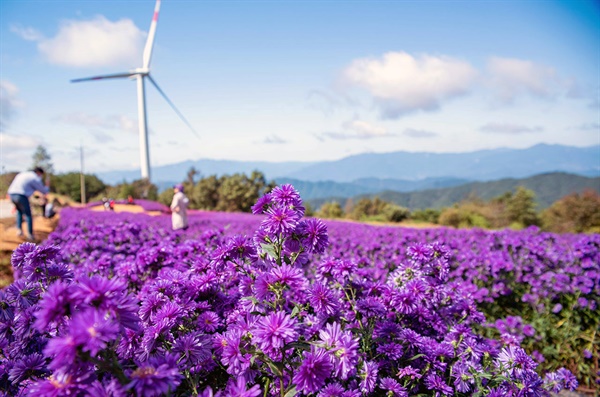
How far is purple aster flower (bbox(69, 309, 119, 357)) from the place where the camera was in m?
0.88

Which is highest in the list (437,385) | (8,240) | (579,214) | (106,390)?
(106,390)

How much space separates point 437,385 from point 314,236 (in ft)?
2.93

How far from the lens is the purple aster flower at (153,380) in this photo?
3.03 ft

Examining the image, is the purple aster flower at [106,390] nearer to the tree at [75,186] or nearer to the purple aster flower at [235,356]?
the purple aster flower at [235,356]

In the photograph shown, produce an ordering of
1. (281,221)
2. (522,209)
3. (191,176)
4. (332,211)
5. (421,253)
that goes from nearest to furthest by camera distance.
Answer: (281,221)
(421,253)
(522,209)
(332,211)
(191,176)

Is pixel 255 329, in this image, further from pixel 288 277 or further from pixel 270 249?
pixel 270 249

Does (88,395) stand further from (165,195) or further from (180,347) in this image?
(165,195)

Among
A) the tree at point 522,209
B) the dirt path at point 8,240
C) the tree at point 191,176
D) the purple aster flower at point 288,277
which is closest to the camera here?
the purple aster flower at point 288,277

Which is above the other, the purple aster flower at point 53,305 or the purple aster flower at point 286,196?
the purple aster flower at point 286,196

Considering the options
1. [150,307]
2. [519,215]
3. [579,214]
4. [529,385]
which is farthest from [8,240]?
[519,215]

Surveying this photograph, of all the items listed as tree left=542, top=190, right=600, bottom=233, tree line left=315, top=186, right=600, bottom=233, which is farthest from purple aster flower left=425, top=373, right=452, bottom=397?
tree left=542, top=190, right=600, bottom=233

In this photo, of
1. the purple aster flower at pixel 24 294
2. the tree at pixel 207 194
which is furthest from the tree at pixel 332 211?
the purple aster flower at pixel 24 294

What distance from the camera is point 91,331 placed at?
889 millimetres

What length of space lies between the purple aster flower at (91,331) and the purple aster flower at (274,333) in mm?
430
